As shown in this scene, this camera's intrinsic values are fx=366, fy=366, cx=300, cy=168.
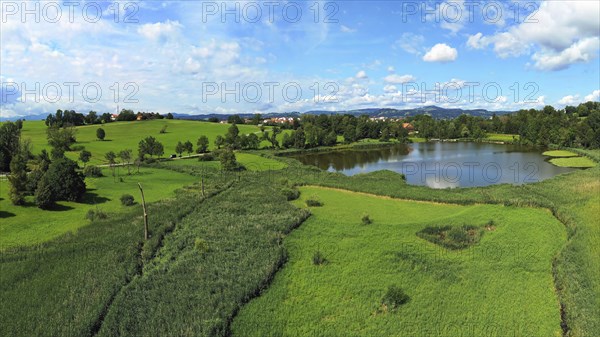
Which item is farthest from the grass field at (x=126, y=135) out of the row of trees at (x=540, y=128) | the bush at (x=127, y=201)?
the row of trees at (x=540, y=128)

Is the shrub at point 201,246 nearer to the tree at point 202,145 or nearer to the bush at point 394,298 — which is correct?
the bush at point 394,298

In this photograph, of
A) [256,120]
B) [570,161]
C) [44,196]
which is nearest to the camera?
[44,196]

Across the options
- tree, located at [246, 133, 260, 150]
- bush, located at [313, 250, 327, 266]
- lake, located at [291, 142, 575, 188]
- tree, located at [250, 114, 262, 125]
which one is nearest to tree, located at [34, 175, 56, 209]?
bush, located at [313, 250, 327, 266]

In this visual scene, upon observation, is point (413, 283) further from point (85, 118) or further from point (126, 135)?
point (85, 118)

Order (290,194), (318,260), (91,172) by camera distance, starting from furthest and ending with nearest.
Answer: (91,172) < (290,194) < (318,260)

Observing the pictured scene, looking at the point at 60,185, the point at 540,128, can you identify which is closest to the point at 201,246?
the point at 60,185

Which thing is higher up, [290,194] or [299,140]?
[299,140]
